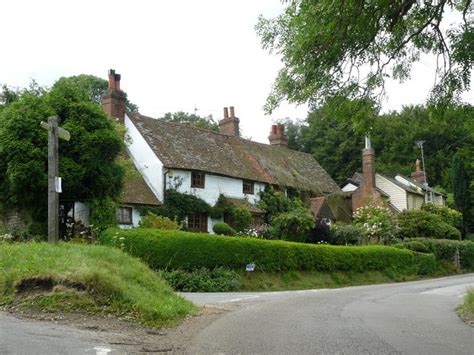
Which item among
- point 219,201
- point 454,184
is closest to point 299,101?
point 219,201

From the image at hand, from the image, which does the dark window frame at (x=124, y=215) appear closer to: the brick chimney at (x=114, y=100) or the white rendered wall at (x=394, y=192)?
Result: the brick chimney at (x=114, y=100)

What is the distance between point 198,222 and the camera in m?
35.7

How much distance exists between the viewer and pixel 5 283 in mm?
11625

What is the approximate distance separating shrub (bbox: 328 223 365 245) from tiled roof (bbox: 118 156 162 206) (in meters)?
14.1

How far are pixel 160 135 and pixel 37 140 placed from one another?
13382mm

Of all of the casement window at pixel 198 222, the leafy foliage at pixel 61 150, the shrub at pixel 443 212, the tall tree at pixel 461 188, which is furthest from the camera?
the tall tree at pixel 461 188

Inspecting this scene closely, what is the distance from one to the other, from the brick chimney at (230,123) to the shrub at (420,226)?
595 inches

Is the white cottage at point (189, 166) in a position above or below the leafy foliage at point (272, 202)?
above

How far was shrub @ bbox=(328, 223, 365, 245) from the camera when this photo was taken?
41406mm

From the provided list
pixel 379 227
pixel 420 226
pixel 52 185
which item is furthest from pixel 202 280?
pixel 420 226

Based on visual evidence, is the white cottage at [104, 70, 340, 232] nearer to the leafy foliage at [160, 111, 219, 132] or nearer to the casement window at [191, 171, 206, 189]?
the casement window at [191, 171, 206, 189]

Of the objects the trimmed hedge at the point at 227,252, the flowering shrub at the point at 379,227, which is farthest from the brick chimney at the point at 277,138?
the trimmed hedge at the point at 227,252

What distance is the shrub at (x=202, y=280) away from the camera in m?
23.0

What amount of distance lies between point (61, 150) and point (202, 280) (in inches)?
337
